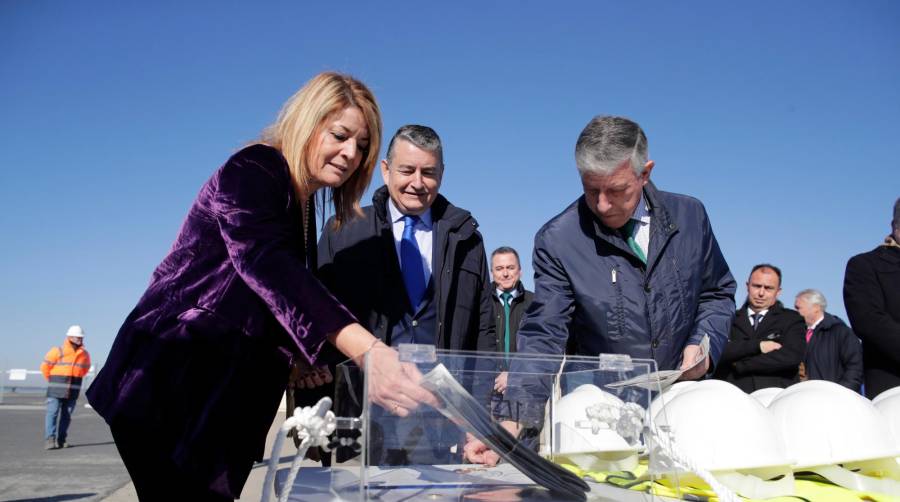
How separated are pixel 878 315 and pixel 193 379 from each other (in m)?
2.92

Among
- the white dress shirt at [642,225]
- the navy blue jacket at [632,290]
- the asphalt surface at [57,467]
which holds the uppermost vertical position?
the white dress shirt at [642,225]

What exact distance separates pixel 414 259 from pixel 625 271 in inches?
42.0

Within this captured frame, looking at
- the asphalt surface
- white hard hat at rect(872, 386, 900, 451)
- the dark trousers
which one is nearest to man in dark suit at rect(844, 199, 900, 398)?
white hard hat at rect(872, 386, 900, 451)

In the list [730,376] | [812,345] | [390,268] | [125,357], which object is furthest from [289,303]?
[812,345]

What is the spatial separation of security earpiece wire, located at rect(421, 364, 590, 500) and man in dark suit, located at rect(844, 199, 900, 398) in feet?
7.95

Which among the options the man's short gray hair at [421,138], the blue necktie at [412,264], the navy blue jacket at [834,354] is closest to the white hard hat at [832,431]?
the blue necktie at [412,264]

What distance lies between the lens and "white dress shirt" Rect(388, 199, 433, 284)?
3.48 meters

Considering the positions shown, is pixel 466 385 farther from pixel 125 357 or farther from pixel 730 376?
pixel 730 376

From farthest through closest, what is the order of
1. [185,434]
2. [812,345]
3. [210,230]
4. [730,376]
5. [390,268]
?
[812,345] → [730,376] → [390,268] → [210,230] → [185,434]

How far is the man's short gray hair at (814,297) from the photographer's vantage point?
6450mm

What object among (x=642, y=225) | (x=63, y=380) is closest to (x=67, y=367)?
(x=63, y=380)

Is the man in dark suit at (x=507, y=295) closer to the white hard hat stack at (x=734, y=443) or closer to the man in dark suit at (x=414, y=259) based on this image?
the man in dark suit at (x=414, y=259)

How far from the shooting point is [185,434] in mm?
1621

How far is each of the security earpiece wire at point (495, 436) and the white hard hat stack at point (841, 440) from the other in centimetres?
64
